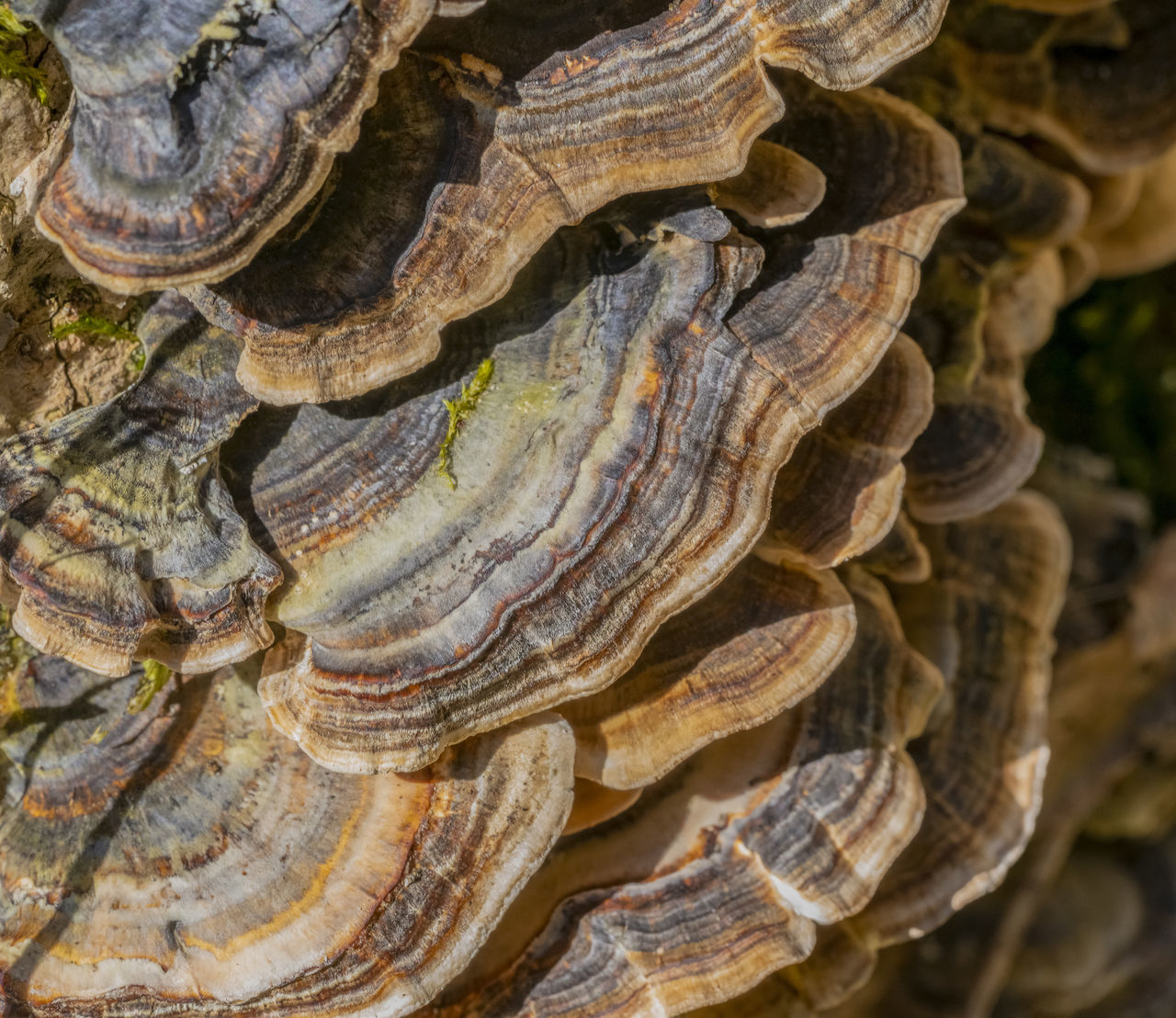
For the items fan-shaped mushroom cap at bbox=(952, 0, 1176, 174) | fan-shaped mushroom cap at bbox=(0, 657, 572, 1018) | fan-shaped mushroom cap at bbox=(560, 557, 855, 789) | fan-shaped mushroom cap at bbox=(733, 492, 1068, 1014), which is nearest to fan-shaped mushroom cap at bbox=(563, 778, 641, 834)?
fan-shaped mushroom cap at bbox=(560, 557, 855, 789)

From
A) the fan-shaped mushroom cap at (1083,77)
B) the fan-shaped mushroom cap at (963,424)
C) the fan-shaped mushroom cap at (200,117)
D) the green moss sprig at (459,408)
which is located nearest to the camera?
the fan-shaped mushroom cap at (200,117)

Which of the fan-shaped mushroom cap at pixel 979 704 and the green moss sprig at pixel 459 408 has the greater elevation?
the green moss sprig at pixel 459 408

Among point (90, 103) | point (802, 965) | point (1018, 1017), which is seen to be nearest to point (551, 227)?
point (90, 103)

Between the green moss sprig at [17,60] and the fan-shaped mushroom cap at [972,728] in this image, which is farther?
the fan-shaped mushroom cap at [972,728]

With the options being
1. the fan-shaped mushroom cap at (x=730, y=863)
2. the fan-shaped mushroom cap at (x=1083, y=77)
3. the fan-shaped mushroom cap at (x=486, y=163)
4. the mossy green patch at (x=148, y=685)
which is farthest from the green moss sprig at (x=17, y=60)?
the fan-shaped mushroom cap at (x=1083, y=77)

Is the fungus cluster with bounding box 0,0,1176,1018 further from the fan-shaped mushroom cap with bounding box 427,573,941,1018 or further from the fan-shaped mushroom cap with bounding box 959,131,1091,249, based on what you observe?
the fan-shaped mushroom cap with bounding box 959,131,1091,249

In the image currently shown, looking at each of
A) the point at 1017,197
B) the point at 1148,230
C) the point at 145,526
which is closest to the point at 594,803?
the point at 145,526

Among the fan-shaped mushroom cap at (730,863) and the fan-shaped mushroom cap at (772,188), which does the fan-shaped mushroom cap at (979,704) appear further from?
the fan-shaped mushroom cap at (772,188)

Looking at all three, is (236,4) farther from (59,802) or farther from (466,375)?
(59,802)
